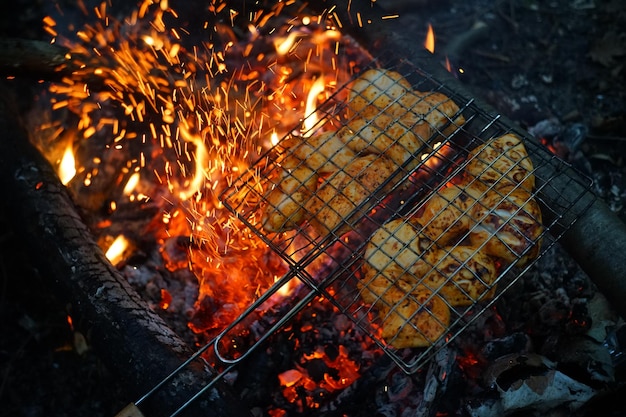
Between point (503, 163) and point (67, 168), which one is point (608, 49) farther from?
point (67, 168)

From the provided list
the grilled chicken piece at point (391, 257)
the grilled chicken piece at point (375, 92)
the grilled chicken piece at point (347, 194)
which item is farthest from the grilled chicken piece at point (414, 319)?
the grilled chicken piece at point (375, 92)

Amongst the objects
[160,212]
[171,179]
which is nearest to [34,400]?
[160,212]

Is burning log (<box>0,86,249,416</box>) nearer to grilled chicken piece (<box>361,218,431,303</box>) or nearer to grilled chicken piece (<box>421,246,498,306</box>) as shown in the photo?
grilled chicken piece (<box>361,218,431,303</box>)

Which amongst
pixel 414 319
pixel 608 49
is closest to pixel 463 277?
pixel 414 319

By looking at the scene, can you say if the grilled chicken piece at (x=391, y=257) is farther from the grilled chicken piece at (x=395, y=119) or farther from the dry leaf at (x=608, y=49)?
the dry leaf at (x=608, y=49)

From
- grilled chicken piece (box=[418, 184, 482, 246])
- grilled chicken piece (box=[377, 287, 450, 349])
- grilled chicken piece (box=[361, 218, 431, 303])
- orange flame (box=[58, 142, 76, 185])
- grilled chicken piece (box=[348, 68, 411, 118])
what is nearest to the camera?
grilled chicken piece (box=[377, 287, 450, 349])

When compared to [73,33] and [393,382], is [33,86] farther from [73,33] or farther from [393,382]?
[393,382]

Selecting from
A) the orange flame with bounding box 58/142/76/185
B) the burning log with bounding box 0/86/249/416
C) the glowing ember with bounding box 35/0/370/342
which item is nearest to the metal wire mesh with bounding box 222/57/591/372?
the glowing ember with bounding box 35/0/370/342

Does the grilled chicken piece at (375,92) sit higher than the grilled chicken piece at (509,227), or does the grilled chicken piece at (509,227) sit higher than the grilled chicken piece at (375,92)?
the grilled chicken piece at (375,92)
